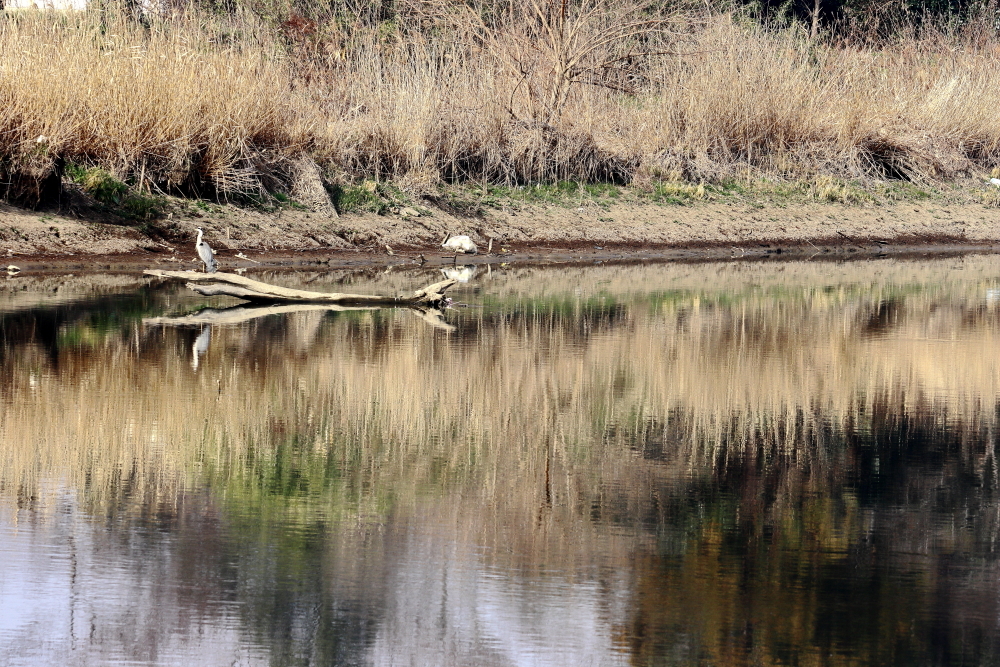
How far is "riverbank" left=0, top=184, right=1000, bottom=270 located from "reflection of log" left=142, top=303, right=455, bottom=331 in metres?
3.65

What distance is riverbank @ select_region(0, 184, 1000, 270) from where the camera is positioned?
60.1ft

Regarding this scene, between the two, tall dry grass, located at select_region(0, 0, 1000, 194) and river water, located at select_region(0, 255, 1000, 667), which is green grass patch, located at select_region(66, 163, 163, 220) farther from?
river water, located at select_region(0, 255, 1000, 667)

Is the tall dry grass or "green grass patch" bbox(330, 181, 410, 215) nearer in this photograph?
the tall dry grass

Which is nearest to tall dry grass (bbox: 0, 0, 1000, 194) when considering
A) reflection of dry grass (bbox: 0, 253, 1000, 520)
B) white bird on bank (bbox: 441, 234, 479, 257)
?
white bird on bank (bbox: 441, 234, 479, 257)

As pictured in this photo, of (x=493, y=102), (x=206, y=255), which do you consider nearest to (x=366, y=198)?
(x=493, y=102)

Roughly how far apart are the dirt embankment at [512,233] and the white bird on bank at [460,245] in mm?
184

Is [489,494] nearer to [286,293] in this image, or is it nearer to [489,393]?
[489,393]

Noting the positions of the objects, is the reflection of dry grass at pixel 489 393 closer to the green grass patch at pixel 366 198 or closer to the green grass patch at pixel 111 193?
the green grass patch at pixel 111 193

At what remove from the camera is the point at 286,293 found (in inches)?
559

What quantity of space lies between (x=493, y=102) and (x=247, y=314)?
35.0ft

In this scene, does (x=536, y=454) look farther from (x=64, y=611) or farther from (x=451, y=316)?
(x=451, y=316)

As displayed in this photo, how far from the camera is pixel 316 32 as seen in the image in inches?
1340

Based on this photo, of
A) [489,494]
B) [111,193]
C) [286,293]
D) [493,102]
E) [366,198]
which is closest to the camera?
[489,494]

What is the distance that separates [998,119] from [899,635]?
27.4 m
